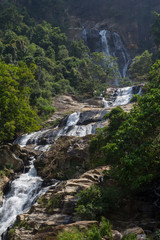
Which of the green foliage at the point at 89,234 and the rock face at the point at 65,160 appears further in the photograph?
the rock face at the point at 65,160

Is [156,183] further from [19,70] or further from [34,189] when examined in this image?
[19,70]

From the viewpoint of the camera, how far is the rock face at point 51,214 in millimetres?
8280

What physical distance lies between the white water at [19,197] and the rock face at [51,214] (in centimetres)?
292

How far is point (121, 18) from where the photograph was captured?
62875 millimetres

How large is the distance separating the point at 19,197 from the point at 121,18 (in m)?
61.0

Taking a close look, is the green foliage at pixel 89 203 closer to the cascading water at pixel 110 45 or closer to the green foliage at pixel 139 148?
the green foliage at pixel 139 148

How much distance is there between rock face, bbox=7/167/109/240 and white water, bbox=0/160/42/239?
2925mm

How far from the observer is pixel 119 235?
6875mm

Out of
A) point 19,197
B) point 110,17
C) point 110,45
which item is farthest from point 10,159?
point 110,17

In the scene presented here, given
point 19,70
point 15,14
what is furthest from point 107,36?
point 19,70

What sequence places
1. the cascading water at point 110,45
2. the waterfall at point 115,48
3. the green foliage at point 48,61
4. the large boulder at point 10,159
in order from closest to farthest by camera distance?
1. the large boulder at point 10,159
2. the green foliage at point 48,61
3. the waterfall at point 115,48
4. the cascading water at point 110,45

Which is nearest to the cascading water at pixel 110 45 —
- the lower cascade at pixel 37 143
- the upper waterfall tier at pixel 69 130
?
the lower cascade at pixel 37 143

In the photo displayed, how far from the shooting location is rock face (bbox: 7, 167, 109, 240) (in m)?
8.28

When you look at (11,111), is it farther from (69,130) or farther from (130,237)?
(130,237)
